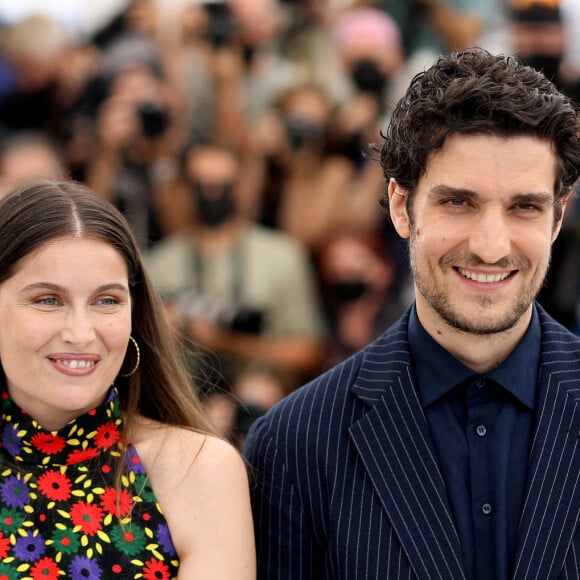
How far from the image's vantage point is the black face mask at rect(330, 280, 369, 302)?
540cm

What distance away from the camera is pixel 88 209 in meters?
2.82

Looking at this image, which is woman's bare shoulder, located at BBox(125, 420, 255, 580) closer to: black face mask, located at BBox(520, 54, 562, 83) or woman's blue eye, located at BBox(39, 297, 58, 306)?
woman's blue eye, located at BBox(39, 297, 58, 306)

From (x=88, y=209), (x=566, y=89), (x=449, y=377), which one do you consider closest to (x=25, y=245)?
(x=88, y=209)

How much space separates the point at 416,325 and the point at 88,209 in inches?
31.2

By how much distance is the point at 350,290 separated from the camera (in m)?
5.42

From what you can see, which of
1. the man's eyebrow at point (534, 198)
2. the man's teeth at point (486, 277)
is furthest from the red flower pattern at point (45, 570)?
the man's eyebrow at point (534, 198)

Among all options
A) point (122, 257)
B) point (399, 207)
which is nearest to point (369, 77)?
point (399, 207)

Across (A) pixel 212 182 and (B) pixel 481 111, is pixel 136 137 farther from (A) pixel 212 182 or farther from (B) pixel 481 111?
(B) pixel 481 111

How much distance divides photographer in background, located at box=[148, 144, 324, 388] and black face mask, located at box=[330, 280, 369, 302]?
0.11m

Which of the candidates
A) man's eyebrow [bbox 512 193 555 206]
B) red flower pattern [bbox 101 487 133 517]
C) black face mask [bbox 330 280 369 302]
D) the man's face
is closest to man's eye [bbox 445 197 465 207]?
the man's face

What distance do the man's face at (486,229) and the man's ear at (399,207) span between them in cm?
14

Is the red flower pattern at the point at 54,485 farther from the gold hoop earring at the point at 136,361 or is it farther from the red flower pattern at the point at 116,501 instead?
the gold hoop earring at the point at 136,361

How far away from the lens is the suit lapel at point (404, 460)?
8.27 feet

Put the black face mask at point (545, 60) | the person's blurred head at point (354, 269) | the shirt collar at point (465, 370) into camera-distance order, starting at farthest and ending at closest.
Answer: the person's blurred head at point (354, 269) → the black face mask at point (545, 60) → the shirt collar at point (465, 370)
